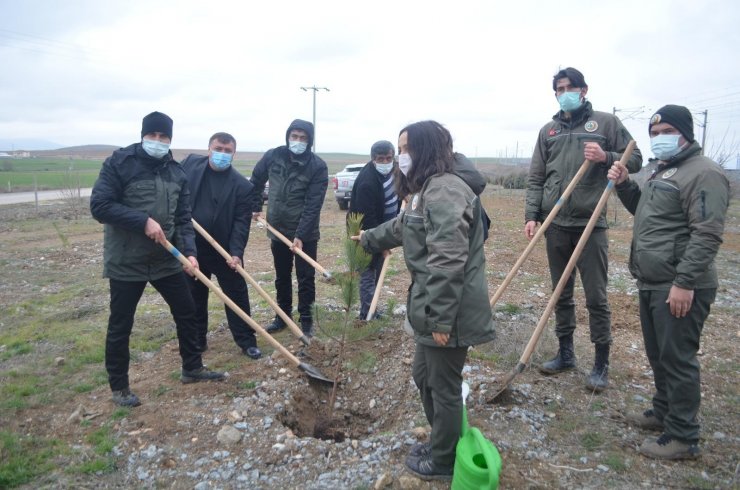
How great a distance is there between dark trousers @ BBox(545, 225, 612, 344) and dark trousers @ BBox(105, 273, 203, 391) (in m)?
2.77

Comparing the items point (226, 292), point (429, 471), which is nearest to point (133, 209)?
point (226, 292)

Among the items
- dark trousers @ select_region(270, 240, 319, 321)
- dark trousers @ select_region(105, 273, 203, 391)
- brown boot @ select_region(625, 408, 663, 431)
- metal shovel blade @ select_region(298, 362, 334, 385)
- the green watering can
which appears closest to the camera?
the green watering can

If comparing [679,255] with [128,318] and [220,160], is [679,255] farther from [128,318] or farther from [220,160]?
[128,318]

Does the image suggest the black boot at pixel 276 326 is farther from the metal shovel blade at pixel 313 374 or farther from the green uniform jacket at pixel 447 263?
the green uniform jacket at pixel 447 263

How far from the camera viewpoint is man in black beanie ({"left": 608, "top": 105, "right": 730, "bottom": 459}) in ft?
8.68

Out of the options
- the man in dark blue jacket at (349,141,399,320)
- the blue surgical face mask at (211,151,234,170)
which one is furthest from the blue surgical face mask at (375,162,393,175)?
the blue surgical face mask at (211,151,234,170)

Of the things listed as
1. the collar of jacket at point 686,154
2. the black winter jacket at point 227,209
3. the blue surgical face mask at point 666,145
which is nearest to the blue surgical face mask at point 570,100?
the blue surgical face mask at point 666,145

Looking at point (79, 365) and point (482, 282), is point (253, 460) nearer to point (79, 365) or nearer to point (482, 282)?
point (482, 282)

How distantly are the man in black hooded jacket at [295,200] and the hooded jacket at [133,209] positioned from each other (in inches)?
46.8

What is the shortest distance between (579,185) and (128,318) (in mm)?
3337

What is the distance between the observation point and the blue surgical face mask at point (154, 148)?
351 cm

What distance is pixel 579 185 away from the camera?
3.60m

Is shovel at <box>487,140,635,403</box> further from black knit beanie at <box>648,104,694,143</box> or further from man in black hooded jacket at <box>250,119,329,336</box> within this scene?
man in black hooded jacket at <box>250,119,329,336</box>

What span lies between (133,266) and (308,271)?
5.65 ft
